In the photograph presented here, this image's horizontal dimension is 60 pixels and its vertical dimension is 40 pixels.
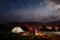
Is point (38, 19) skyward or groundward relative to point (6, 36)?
skyward

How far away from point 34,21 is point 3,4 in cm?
39

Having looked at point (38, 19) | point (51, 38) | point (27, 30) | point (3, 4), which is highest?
point (3, 4)

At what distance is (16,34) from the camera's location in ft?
3.95

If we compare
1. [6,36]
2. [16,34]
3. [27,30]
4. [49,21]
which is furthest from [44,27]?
[6,36]

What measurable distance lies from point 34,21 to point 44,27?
13cm

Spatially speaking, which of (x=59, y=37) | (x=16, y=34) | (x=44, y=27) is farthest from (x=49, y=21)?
(x=16, y=34)

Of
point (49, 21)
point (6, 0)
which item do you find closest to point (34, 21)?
point (49, 21)

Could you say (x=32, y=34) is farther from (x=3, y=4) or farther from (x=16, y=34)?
(x=3, y=4)

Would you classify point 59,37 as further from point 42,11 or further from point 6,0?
point 6,0

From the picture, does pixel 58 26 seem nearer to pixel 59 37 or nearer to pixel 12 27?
pixel 59 37

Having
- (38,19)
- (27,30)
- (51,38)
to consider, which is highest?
(38,19)

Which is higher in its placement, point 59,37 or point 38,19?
point 38,19

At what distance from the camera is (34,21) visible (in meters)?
1.21

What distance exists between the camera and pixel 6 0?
1.20 m
